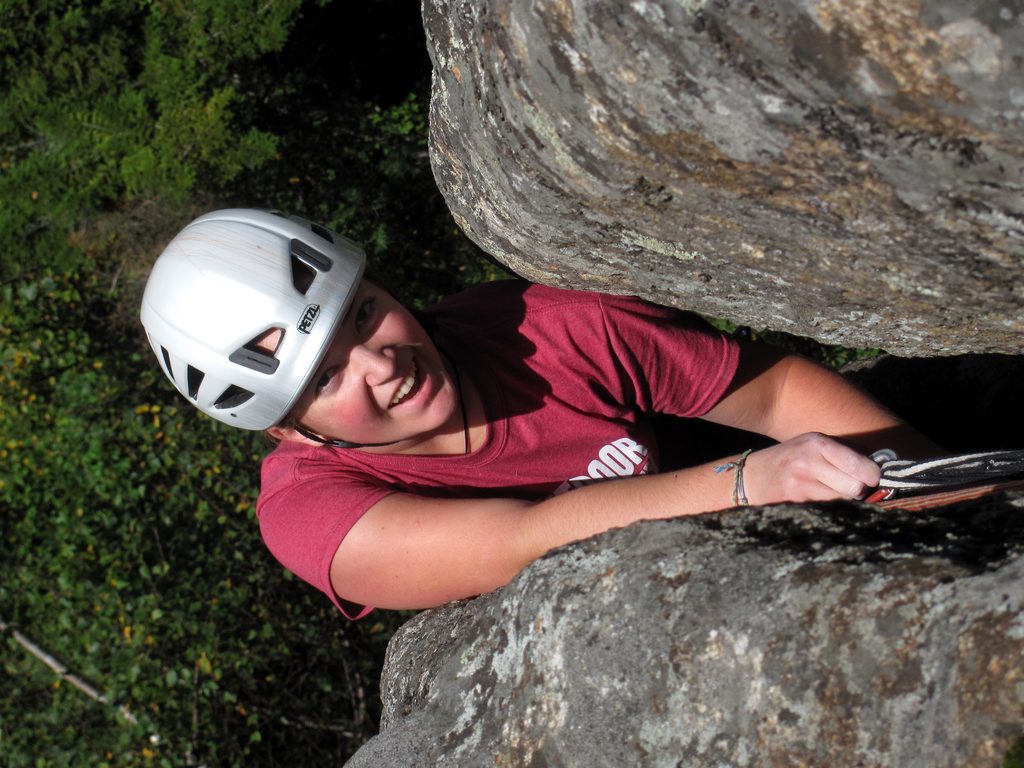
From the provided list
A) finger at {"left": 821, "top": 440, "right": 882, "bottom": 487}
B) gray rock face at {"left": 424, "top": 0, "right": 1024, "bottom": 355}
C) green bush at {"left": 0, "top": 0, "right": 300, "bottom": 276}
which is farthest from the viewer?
green bush at {"left": 0, "top": 0, "right": 300, "bottom": 276}

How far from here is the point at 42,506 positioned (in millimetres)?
8242

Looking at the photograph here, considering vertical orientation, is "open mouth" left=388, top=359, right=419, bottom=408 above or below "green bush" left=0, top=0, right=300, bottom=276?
above

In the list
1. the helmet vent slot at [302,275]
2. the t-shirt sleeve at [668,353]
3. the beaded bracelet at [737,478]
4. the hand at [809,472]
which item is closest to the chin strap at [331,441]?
the helmet vent slot at [302,275]

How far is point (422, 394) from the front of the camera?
313 cm

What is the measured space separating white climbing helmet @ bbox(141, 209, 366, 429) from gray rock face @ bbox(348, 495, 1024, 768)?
1.11m

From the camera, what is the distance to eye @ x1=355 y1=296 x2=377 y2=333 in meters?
3.32

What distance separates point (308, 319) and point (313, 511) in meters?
0.62

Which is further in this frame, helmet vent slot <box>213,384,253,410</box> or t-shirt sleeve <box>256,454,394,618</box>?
helmet vent slot <box>213,384,253,410</box>

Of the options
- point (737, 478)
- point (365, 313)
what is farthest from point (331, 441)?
point (737, 478)

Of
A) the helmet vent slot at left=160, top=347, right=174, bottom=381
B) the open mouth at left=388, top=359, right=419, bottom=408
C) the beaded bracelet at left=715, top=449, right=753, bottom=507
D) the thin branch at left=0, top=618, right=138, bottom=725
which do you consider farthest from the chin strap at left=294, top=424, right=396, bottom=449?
the thin branch at left=0, top=618, right=138, bottom=725

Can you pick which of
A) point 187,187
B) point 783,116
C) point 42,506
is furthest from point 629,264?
point 42,506

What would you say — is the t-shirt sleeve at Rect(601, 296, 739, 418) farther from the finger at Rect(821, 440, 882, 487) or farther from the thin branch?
the thin branch

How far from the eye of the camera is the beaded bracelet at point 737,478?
250cm

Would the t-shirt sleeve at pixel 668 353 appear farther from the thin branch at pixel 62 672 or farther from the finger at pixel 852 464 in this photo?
the thin branch at pixel 62 672
